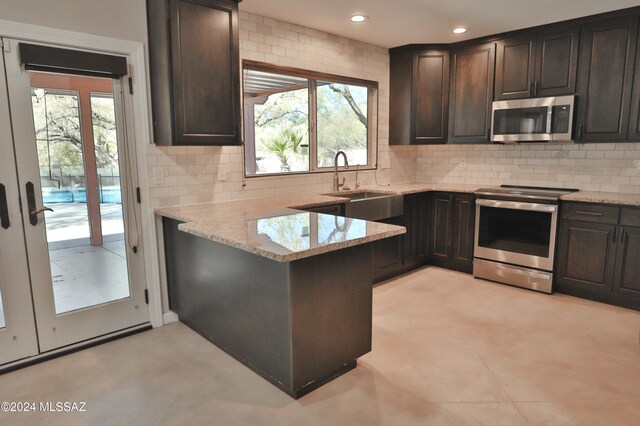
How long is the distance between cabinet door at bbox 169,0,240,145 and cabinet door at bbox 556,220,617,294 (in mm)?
3123

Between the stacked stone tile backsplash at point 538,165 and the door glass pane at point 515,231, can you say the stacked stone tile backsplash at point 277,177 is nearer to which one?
the stacked stone tile backsplash at point 538,165

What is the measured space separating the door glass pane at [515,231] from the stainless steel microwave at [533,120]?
2.50ft

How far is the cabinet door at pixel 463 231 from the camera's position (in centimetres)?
446

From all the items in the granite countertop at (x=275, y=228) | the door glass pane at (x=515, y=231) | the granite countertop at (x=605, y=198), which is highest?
the granite countertop at (x=605, y=198)

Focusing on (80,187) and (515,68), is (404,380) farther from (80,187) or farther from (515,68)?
(515,68)

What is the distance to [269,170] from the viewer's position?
4.07 meters

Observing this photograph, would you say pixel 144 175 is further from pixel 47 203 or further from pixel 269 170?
pixel 269 170

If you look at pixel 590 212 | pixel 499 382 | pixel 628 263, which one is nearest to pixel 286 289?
pixel 499 382

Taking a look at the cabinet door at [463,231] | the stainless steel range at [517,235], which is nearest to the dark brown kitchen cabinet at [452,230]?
the cabinet door at [463,231]

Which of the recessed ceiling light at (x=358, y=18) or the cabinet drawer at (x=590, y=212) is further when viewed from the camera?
the recessed ceiling light at (x=358, y=18)

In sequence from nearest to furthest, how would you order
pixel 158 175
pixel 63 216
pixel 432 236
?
pixel 63 216 < pixel 158 175 < pixel 432 236

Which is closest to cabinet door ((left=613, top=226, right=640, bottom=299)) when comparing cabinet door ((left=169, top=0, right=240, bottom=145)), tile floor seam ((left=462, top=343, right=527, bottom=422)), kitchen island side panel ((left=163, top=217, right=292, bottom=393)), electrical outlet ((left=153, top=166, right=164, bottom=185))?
tile floor seam ((left=462, top=343, right=527, bottom=422))

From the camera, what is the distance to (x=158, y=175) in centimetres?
317

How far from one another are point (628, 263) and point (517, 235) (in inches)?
36.0
